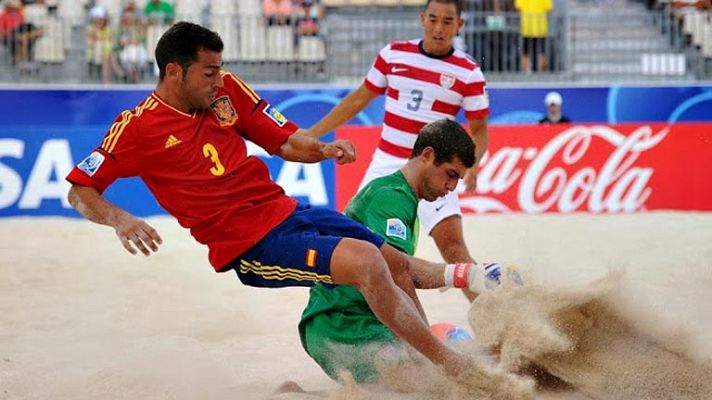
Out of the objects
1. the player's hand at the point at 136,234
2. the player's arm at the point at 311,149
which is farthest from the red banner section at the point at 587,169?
the player's hand at the point at 136,234

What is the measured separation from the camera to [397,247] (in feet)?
16.6

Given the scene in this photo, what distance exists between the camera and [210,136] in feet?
15.7

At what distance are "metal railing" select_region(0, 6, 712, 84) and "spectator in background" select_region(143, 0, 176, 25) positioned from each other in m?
0.10

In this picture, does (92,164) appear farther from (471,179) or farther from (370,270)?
(471,179)

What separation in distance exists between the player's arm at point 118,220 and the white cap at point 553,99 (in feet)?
29.3

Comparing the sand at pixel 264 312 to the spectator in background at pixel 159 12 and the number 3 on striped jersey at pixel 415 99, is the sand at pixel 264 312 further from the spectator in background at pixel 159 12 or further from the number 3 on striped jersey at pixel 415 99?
the spectator in background at pixel 159 12

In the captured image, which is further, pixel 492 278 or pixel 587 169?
pixel 587 169

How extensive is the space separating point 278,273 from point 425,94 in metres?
2.25

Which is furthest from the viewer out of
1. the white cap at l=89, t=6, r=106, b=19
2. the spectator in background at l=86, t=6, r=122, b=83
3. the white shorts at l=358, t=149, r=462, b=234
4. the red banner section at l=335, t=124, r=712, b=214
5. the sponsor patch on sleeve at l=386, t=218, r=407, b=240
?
the white cap at l=89, t=6, r=106, b=19

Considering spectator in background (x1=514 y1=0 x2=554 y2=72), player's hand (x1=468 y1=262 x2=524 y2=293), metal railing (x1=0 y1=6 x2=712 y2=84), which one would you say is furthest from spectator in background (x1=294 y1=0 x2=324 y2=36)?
player's hand (x1=468 y1=262 x2=524 y2=293)

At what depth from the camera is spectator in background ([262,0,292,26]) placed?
1451cm

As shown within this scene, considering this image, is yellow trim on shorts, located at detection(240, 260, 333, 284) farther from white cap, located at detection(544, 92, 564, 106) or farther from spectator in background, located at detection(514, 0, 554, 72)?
spectator in background, located at detection(514, 0, 554, 72)

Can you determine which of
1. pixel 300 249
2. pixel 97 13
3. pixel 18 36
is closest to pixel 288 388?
pixel 300 249

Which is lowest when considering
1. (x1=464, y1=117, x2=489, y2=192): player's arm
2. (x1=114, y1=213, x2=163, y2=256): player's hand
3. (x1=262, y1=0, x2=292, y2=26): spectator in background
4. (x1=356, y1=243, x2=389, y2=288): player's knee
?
(x1=356, y1=243, x2=389, y2=288): player's knee
